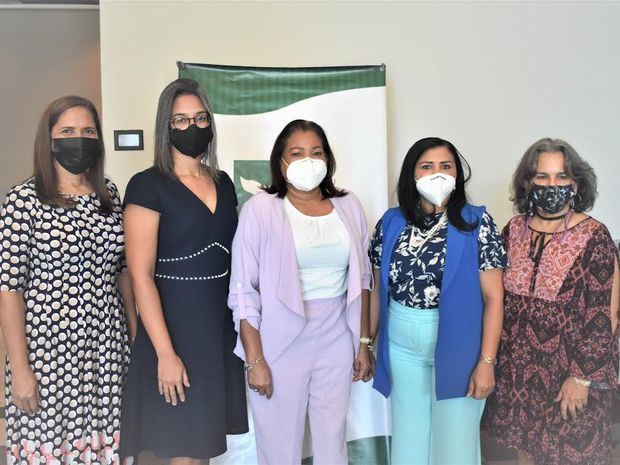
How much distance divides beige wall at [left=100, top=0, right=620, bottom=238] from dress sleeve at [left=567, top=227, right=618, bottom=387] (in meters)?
1.26

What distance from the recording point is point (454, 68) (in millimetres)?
2957

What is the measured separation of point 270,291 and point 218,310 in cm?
19

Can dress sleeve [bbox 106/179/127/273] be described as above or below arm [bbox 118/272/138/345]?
above

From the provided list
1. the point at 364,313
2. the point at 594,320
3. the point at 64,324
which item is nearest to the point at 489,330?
the point at 594,320

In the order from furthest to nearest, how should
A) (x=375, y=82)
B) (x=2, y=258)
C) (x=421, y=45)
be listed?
(x=421, y=45) < (x=375, y=82) < (x=2, y=258)

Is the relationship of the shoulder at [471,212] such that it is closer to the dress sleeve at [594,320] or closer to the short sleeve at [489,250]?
the short sleeve at [489,250]

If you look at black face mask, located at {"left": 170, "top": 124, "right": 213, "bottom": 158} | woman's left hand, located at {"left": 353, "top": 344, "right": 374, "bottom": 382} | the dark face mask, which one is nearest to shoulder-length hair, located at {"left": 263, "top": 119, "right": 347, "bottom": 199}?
black face mask, located at {"left": 170, "top": 124, "right": 213, "bottom": 158}

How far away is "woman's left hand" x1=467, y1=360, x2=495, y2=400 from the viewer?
1.85 m

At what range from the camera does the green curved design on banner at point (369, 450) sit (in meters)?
2.64

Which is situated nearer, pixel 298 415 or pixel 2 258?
pixel 2 258

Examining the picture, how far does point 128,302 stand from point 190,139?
60 cm

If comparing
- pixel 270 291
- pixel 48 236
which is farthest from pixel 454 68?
pixel 48 236

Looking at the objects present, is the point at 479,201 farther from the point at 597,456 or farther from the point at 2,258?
the point at 2,258

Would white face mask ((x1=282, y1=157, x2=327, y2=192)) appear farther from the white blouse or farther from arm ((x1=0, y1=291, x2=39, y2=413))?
arm ((x1=0, y1=291, x2=39, y2=413))
